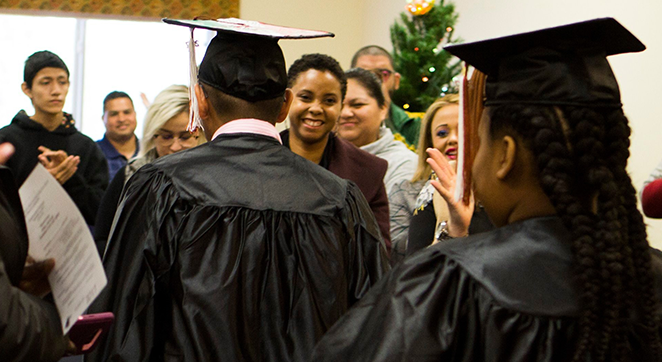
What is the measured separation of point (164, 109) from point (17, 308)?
7.84ft

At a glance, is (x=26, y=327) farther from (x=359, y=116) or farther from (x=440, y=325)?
(x=359, y=116)

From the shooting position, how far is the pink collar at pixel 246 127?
1.92 m

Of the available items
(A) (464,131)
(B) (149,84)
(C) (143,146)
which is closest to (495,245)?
(A) (464,131)

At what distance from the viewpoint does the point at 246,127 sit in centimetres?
192

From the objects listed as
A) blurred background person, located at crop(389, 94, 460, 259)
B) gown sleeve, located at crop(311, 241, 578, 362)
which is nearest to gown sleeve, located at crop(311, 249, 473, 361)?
gown sleeve, located at crop(311, 241, 578, 362)

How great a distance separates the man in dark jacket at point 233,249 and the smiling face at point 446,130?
1.37 m

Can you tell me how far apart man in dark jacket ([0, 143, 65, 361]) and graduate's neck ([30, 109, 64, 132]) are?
3246 millimetres

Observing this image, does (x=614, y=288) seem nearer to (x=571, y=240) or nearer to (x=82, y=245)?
(x=571, y=240)

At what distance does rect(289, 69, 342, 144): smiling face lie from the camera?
9.97 ft

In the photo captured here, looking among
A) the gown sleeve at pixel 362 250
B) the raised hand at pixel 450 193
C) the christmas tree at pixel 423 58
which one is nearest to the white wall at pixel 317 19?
the christmas tree at pixel 423 58

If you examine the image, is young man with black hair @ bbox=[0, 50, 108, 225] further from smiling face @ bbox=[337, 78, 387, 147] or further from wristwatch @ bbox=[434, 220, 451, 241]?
wristwatch @ bbox=[434, 220, 451, 241]

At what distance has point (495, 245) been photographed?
3.88 ft

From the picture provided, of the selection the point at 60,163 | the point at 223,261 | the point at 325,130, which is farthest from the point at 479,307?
the point at 60,163

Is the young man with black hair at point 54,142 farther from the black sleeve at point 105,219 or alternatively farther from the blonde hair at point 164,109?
the black sleeve at point 105,219
